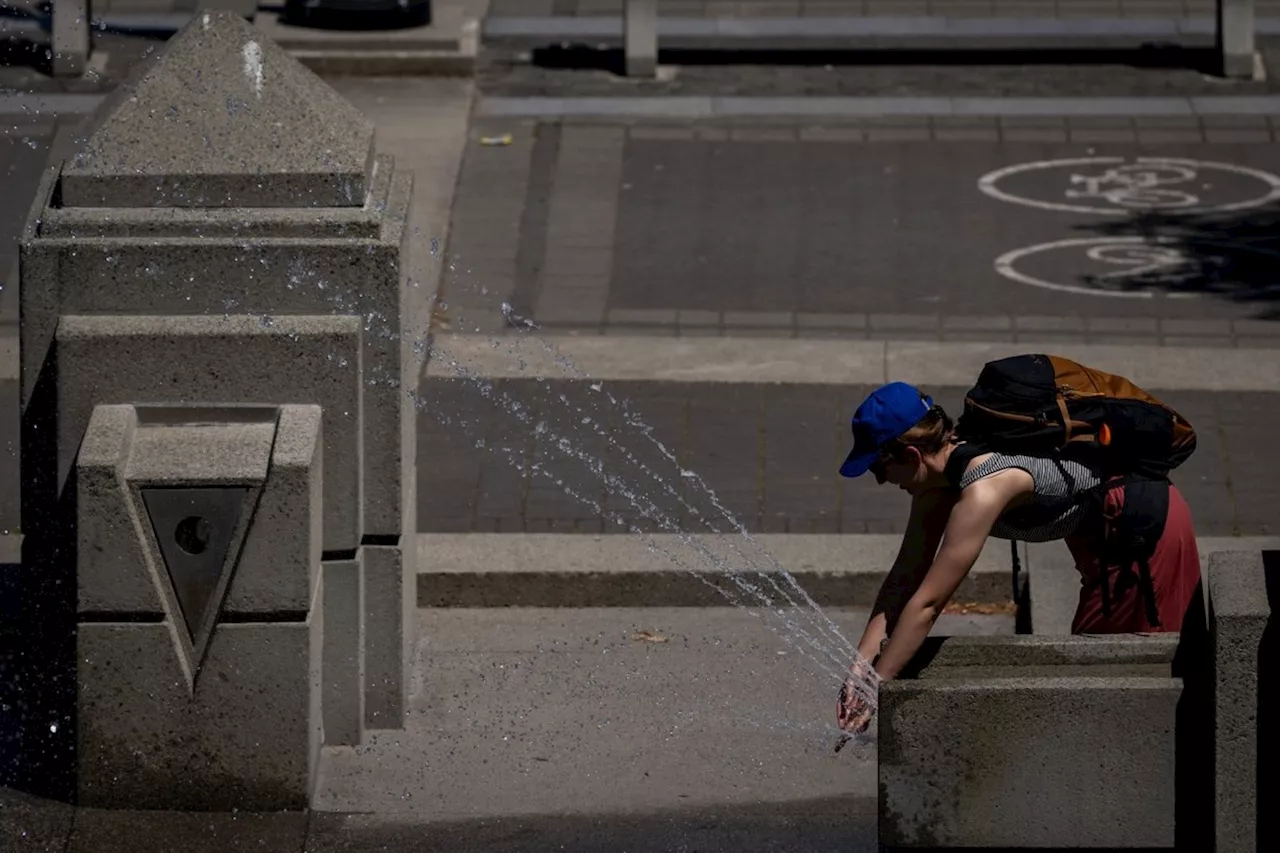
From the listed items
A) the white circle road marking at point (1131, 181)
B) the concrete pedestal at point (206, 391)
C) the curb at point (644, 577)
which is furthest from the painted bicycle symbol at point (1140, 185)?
the concrete pedestal at point (206, 391)

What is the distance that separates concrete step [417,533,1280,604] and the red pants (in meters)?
1.89

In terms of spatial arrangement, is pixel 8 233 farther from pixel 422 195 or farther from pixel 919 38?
pixel 919 38

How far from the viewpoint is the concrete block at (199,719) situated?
5.93 m

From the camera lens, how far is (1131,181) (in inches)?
505

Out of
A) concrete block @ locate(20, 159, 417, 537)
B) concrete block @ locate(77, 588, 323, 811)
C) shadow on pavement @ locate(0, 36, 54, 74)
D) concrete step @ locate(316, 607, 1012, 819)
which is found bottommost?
concrete step @ locate(316, 607, 1012, 819)

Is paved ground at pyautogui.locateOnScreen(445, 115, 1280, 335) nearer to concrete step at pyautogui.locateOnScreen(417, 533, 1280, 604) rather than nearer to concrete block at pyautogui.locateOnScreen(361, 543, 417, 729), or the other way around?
concrete step at pyautogui.locateOnScreen(417, 533, 1280, 604)

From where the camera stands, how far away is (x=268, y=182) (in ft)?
20.0

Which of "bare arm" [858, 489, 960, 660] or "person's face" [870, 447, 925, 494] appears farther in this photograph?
"bare arm" [858, 489, 960, 660]

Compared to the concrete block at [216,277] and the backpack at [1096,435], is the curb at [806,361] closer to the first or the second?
the concrete block at [216,277]

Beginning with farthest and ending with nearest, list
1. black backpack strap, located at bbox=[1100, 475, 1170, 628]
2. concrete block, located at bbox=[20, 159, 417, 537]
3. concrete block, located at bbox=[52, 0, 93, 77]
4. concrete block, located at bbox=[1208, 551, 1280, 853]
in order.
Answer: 1. concrete block, located at bbox=[52, 0, 93, 77]
2. concrete block, located at bbox=[20, 159, 417, 537]
3. black backpack strap, located at bbox=[1100, 475, 1170, 628]
4. concrete block, located at bbox=[1208, 551, 1280, 853]

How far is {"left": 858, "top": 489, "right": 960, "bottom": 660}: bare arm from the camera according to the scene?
5684 millimetres

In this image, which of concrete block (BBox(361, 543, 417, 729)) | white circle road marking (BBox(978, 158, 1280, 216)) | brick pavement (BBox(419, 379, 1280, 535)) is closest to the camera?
concrete block (BBox(361, 543, 417, 729))

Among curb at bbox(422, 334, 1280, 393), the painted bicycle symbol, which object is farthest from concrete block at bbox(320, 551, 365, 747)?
the painted bicycle symbol

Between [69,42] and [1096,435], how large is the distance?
10.4 m
